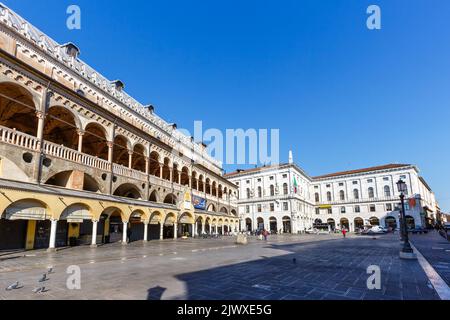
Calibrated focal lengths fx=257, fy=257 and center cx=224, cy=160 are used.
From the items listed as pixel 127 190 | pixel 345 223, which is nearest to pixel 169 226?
pixel 127 190

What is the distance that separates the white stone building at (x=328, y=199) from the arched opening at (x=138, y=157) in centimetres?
3994

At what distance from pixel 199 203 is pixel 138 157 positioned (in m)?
10.8

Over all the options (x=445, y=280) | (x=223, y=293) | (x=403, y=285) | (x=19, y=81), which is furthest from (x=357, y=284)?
(x=19, y=81)

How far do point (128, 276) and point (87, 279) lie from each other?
3.52ft

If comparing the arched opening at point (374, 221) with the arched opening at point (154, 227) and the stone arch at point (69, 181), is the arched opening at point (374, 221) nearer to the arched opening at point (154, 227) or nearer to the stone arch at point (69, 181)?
the arched opening at point (154, 227)

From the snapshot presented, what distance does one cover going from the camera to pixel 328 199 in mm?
74812

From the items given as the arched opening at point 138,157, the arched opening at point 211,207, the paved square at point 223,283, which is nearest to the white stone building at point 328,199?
the arched opening at point 211,207

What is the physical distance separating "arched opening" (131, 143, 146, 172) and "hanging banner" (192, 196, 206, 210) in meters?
7.95

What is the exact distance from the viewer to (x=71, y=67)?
72.4 ft

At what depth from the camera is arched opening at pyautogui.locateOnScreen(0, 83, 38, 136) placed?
17.1 m

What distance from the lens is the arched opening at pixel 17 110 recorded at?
1706cm

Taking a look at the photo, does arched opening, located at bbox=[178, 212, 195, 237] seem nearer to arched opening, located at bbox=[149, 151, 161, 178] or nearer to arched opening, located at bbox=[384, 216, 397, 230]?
arched opening, located at bbox=[149, 151, 161, 178]

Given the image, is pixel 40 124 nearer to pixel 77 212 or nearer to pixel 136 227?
pixel 77 212

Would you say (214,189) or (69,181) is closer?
(69,181)
